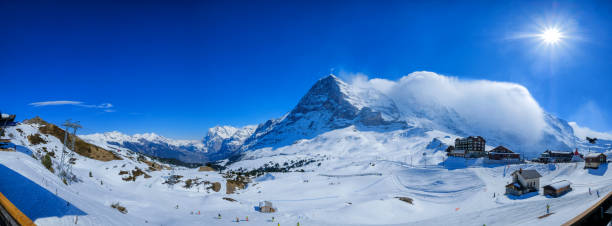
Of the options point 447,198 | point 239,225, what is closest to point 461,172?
point 447,198

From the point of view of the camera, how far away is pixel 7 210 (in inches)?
174

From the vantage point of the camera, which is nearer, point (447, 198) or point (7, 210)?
point (7, 210)

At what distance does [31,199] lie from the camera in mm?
12234

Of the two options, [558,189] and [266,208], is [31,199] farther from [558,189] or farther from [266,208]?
[558,189]

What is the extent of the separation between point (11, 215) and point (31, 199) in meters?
11.8

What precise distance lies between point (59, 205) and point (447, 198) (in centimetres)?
6473

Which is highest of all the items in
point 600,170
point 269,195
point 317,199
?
point 600,170

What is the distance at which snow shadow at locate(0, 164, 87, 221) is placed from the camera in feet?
36.9

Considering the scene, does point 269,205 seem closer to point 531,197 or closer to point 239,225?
point 239,225

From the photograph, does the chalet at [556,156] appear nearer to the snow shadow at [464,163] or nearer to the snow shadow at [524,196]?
the snow shadow at [464,163]

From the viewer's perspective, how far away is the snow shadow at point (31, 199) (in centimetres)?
1124

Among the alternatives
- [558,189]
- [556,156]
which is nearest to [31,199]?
[558,189]

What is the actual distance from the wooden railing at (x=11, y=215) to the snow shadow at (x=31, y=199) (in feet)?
28.5

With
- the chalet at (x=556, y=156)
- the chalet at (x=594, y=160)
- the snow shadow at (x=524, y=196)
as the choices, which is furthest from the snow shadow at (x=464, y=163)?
the snow shadow at (x=524, y=196)
